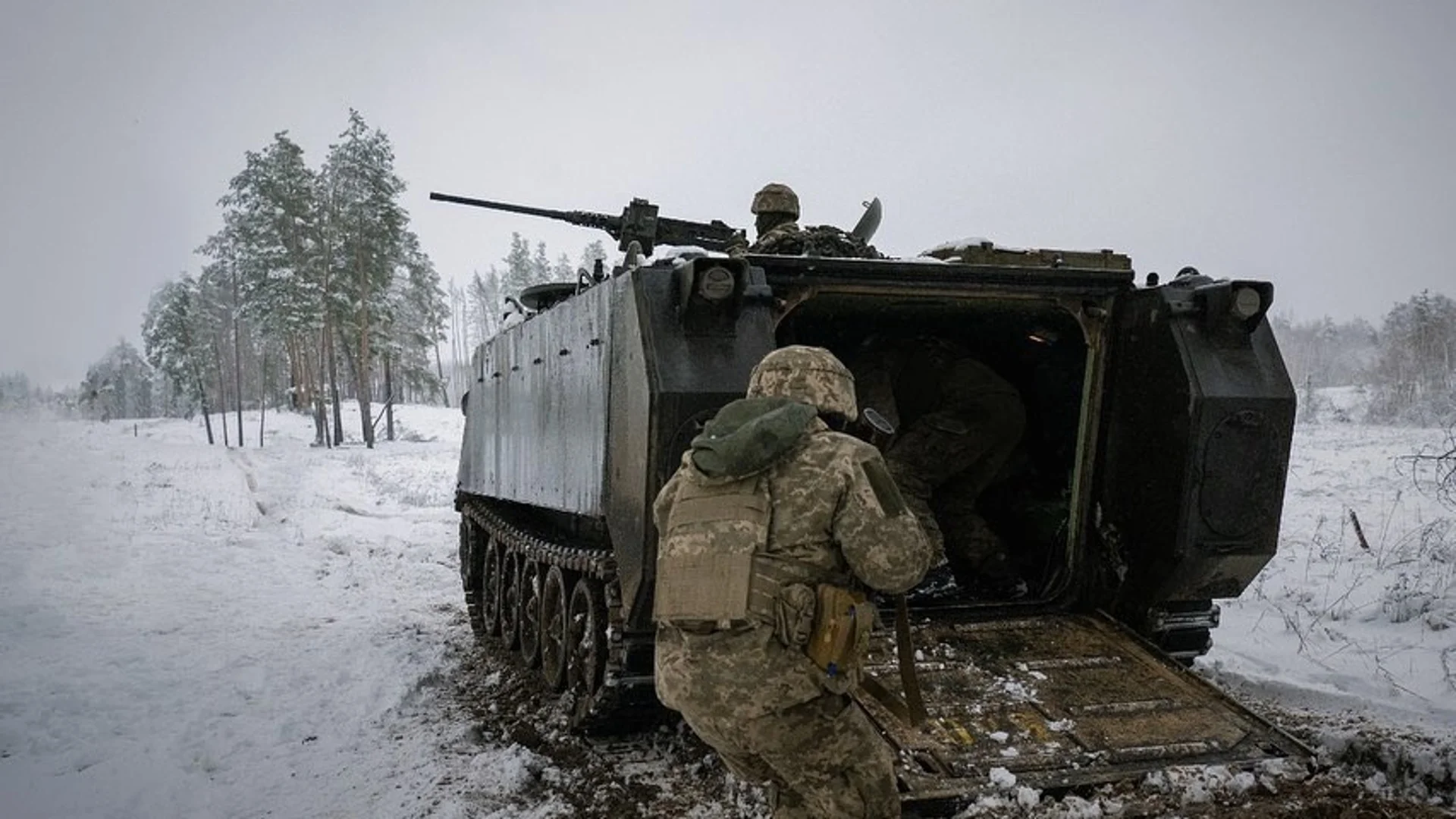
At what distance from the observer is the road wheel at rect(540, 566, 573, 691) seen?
A: 545cm

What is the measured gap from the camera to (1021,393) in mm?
6543

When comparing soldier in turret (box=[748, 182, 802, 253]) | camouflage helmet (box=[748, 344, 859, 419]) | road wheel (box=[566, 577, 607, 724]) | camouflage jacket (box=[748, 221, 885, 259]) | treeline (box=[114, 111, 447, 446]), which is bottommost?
road wheel (box=[566, 577, 607, 724])

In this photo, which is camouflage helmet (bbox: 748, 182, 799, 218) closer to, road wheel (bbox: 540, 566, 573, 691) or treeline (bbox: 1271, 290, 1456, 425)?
road wheel (bbox: 540, 566, 573, 691)

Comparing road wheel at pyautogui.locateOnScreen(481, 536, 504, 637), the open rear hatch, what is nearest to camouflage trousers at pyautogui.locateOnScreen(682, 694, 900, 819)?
the open rear hatch

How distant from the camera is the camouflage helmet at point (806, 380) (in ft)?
9.28

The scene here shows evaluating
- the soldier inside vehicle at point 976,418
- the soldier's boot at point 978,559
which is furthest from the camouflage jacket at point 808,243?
the soldier's boot at point 978,559

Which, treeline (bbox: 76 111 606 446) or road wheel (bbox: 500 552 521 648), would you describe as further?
treeline (bbox: 76 111 606 446)

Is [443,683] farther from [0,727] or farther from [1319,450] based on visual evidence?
[1319,450]

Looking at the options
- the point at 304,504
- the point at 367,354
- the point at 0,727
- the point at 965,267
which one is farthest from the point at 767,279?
the point at 367,354

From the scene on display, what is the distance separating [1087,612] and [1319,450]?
53.2 feet

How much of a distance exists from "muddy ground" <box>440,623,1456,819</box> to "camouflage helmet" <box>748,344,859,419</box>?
1.42m

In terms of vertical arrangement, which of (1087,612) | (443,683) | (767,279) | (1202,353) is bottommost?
(443,683)

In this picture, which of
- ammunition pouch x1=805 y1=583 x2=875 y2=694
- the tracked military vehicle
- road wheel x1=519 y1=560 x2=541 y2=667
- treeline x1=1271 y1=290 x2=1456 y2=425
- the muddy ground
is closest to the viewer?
ammunition pouch x1=805 y1=583 x2=875 y2=694

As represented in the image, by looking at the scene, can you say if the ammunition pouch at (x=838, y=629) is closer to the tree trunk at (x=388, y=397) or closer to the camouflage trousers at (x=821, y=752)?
the camouflage trousers at (x=821, y=752)
